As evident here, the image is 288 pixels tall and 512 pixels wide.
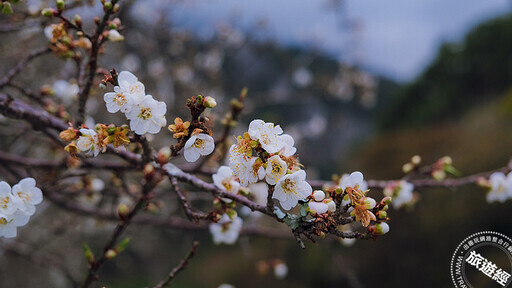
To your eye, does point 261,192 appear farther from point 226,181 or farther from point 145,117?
point 145,117

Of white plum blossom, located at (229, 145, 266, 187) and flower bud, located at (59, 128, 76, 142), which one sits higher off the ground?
white plum blossom, located at (229, 145, 266, 187)

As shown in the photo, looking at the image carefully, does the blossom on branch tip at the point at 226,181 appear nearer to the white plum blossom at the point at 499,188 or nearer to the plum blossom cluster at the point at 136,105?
the plum blossom cluster at the point at 136,105

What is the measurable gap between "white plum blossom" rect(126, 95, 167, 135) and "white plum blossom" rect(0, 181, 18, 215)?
471 millimetres

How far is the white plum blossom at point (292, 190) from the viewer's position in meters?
0.89

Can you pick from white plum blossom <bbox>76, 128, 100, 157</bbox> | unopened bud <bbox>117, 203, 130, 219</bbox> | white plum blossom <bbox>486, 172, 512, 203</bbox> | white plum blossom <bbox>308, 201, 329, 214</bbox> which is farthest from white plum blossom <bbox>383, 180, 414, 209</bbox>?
white plum blossom <bbox>76, 128, 100, 157</bbox>

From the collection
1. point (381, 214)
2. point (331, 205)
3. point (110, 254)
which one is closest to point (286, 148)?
point (331, 205)

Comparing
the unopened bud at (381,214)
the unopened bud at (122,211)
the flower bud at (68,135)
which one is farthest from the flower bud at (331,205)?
the flower bud at (68,135)

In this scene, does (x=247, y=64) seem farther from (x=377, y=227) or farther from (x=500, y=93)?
(x=377, y=227)

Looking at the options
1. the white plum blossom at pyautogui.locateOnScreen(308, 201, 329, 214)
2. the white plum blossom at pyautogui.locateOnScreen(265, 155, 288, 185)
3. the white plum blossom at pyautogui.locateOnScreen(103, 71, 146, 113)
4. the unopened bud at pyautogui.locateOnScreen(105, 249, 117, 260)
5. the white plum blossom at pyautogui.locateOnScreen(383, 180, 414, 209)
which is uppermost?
the white plum blossom at pyautogui.locateOnScreen(383, 180, 414, 209)

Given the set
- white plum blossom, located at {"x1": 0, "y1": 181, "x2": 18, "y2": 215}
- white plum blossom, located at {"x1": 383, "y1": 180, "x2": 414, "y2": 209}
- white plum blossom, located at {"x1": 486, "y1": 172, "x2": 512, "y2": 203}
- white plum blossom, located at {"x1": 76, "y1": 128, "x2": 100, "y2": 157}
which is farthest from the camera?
white plum blossom, located at {"x1": 486, "y1": 172, "x2": 512, "y2": 203}

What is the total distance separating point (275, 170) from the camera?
2.90ft

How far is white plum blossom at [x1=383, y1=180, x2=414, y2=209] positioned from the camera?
167 cm

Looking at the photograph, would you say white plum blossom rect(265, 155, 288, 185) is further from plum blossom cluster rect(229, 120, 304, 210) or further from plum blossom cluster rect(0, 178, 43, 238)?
plum blossom cluster rect(0, 178, 43, 238)

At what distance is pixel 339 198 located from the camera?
939 mm
